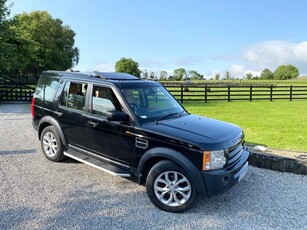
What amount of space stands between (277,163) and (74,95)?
404 cm

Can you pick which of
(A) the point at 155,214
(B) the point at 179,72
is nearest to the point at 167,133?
(A) the point at 155,214

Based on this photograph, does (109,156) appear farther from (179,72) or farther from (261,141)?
(179,72)

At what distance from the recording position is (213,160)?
3.32 meters

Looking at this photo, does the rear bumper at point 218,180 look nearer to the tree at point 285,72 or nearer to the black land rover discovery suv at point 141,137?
the black land rover discovery suv at point 141,137

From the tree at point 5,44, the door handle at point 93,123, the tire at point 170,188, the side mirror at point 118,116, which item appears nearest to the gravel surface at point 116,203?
the tire at point 170,188

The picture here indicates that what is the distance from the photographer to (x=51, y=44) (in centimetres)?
3675

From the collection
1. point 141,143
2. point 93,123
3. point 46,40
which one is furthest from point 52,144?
point 46,40

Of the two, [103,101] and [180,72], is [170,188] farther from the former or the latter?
[180,72]

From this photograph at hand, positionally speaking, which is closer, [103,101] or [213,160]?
[213,160]

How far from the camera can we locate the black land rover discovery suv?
3367 millimetres

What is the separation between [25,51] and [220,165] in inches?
851

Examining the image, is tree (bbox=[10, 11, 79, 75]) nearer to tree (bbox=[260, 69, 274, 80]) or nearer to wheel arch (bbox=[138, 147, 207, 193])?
wheel arch (bbox=[138, 147, 207, 193])

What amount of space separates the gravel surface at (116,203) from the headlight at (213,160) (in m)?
0.68

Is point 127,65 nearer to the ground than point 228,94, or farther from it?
farther from it
